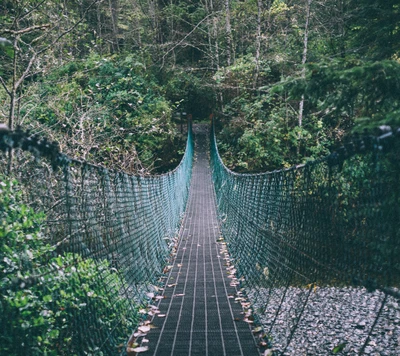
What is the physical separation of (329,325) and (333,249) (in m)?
1.09

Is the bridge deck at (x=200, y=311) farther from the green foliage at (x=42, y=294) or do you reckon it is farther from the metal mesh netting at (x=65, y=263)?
the green foliage at (x=42, y=294)

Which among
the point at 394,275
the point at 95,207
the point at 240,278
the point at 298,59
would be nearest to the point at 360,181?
the point at 394,275

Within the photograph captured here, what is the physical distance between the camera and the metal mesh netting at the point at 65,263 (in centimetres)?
167

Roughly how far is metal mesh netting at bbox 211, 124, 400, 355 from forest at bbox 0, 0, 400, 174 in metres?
2.08

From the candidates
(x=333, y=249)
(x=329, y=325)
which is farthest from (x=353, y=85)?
(x=329, y=325)

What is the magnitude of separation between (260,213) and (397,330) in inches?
79.5

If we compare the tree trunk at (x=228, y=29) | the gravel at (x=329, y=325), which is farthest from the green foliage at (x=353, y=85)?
the tree trunk at (x=228, y=29)

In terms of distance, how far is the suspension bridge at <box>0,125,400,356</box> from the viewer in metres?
1.61

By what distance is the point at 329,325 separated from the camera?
112 inches

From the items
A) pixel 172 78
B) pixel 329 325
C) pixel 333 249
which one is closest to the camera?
pixel 333 249

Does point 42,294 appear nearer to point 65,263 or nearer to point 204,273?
point 65,263

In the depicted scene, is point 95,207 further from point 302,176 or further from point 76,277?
point 302,176

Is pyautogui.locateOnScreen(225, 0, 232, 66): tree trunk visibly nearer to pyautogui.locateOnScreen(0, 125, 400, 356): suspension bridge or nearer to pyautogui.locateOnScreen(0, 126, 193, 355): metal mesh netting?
pyautogui.locateOnScreen(0, 125, 400, 356): suspension bridge

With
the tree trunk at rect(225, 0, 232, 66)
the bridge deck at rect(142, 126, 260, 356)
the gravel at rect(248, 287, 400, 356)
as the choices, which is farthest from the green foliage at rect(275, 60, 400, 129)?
the tree trunk at rect(225, 0, 232, 66)
